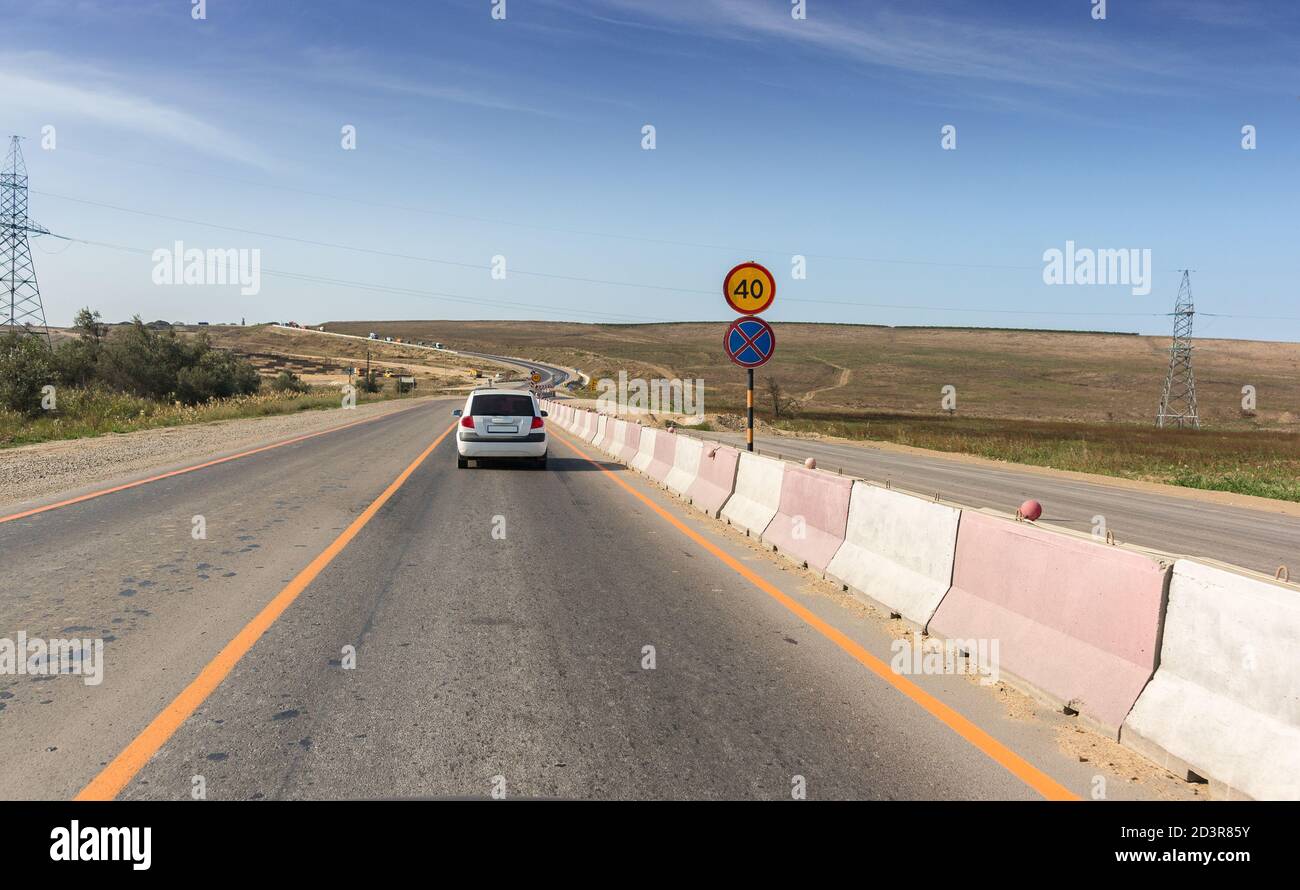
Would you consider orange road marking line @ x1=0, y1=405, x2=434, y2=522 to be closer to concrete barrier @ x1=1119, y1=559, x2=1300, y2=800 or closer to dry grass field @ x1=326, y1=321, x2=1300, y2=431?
concrete barrier @ x1=1119, y1=559, x2=1300, y2=800

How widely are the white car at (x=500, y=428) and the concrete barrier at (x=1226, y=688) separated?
14385mm

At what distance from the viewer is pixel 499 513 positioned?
12188 millimetres

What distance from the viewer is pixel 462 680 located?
5.11 m

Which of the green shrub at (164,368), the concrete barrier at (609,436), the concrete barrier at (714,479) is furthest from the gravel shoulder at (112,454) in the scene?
the green shrub at (164,368)

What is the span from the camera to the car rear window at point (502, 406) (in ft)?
58.3

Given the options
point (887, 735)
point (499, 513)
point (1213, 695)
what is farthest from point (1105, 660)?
point (499, 513)

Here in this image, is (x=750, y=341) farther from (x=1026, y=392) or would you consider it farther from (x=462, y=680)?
(x=1026, y=392)

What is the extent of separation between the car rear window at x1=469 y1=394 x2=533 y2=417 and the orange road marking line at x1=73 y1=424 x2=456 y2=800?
30.5ft

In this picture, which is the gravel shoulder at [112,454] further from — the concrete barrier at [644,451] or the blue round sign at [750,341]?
the blue round sign at [750,341]

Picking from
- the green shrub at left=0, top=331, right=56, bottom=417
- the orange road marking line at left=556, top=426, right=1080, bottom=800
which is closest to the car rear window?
the orange road marking line at left=556, top=426, right=1080, bottom=800

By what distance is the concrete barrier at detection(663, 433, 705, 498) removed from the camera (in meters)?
14.6

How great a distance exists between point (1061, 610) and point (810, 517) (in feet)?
13.9

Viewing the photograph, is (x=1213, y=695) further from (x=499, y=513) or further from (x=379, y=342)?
(x=379, y=342)
